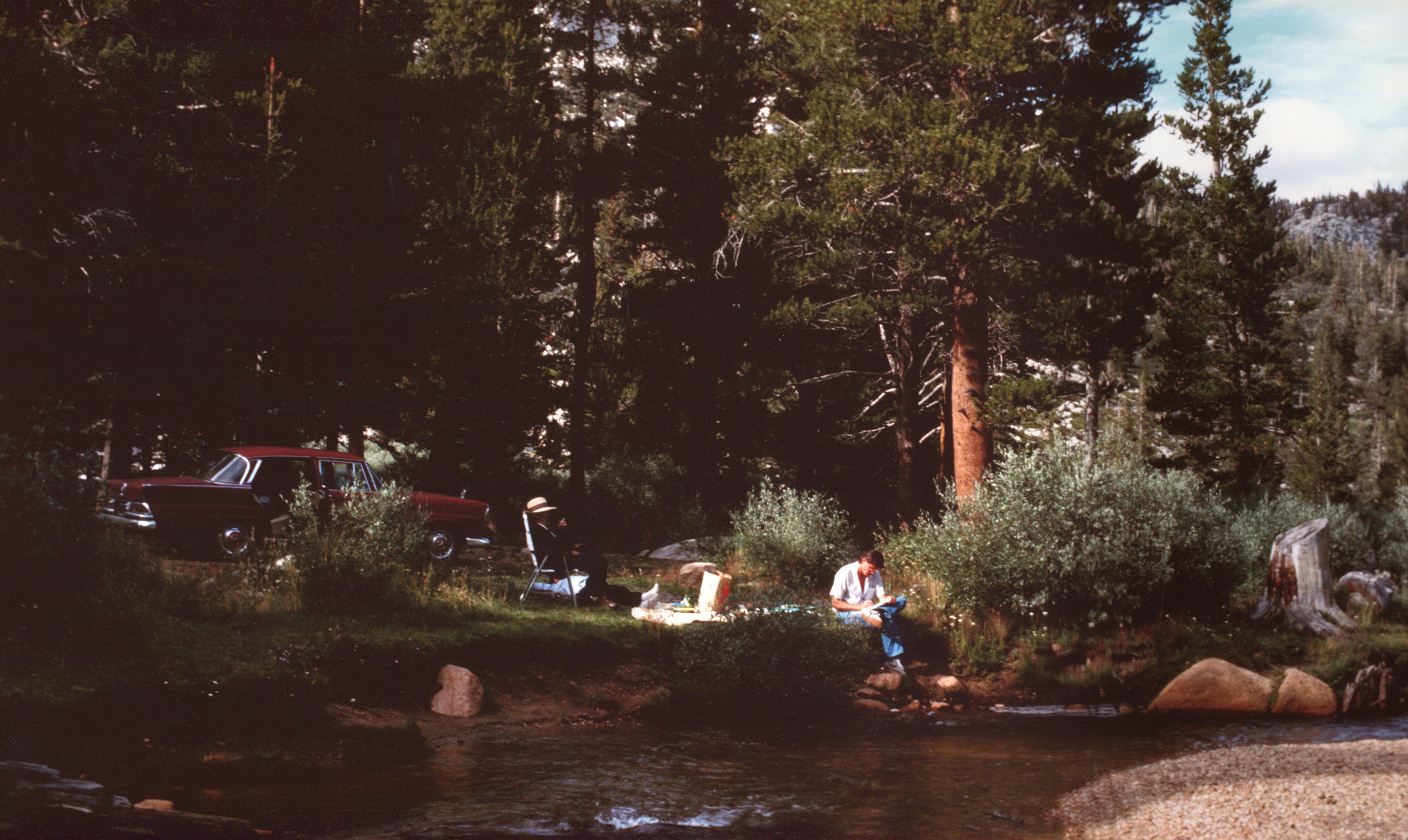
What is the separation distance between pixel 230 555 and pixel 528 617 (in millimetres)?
4922

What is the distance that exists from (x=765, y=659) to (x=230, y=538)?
8574 millimetres

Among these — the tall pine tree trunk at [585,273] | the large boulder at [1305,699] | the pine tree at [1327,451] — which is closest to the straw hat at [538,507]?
the tall pine tree trunk at [585,273]

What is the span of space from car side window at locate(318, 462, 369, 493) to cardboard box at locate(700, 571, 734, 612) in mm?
5867

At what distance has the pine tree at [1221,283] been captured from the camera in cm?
2641

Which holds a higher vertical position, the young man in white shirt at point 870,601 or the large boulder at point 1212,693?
the young man in white shirt at point 870,601

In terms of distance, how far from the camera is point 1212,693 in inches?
489

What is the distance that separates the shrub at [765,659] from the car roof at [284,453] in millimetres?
→ 7441

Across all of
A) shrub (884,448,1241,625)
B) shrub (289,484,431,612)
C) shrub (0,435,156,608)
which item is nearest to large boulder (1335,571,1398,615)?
shrub (884,448,1241,625)

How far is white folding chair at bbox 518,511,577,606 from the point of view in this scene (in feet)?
44.2

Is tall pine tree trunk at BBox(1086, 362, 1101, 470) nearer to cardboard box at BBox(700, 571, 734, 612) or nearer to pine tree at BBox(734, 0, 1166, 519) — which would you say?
pine tree at BBox(734, 0, 1166, 519)

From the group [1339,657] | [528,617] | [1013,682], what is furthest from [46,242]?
[1339,657]

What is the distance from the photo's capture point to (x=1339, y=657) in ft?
45.4

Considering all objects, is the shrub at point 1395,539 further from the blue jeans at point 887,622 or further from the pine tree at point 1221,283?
the blue jeans at point 887,622

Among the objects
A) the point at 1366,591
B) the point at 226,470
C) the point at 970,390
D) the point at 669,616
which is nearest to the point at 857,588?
the point at 669,616
